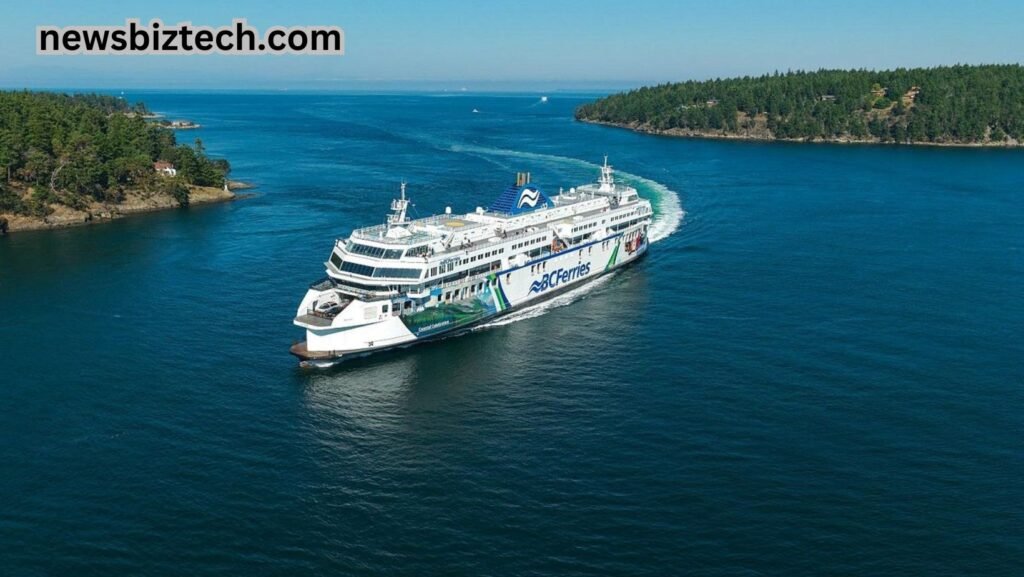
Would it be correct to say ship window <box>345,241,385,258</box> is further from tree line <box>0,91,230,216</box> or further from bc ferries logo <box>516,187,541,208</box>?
tree line <box>0,91,230,216</box>

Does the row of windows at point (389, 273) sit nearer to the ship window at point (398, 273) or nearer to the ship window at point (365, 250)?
the ship window at point (398, 273)

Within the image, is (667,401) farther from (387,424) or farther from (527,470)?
(387,424)

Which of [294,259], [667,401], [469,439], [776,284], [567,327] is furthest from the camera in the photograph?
[294,259]

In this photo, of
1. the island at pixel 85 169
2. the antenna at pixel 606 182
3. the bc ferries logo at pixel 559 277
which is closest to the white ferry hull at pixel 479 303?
the bc ferries logo at pixel 559 277

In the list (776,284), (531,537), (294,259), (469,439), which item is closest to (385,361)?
(469,439)

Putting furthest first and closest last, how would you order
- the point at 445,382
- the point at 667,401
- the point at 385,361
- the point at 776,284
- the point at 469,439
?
1. the point at 776,284
2. the point at 385,361
3. the point at 445,382
4. the point at 667,401
5. the point at 469,439

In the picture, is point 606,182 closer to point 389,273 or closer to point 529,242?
point 529,242
